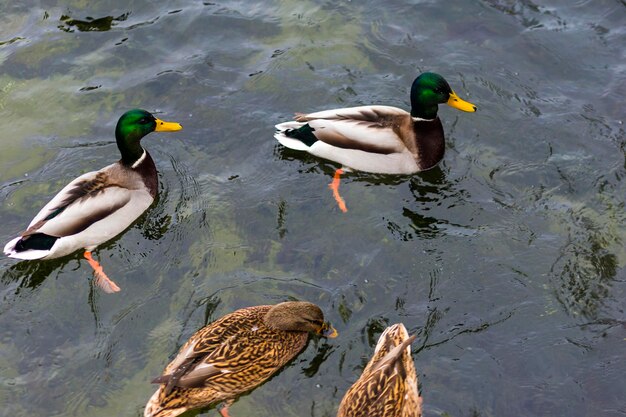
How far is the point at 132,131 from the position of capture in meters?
7.98

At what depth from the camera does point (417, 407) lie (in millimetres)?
5930

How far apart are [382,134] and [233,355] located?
3.24m

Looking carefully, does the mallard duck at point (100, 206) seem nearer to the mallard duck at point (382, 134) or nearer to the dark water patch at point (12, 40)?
the mallard duck at point (382, 134)

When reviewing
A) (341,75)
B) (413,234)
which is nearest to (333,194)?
(413,234)

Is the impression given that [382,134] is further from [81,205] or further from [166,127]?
[81,205]

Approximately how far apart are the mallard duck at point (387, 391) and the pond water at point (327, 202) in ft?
1.12

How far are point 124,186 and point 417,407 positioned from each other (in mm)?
3772

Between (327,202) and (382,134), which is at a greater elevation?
(382,134)

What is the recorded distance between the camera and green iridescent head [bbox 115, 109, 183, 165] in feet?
26.1

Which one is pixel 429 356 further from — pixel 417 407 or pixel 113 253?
pixel 113 253

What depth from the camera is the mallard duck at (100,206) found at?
7.28 metres

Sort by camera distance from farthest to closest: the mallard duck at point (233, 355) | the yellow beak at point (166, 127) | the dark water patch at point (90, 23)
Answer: the dark water patch at point (90, 23)
the yellow beak at point (166, 127)
the mallard duck at point (233, 355)

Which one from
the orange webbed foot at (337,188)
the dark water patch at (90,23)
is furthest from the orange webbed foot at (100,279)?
the dark water patch at (90,23)

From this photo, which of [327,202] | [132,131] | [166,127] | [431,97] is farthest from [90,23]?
[431,97]
